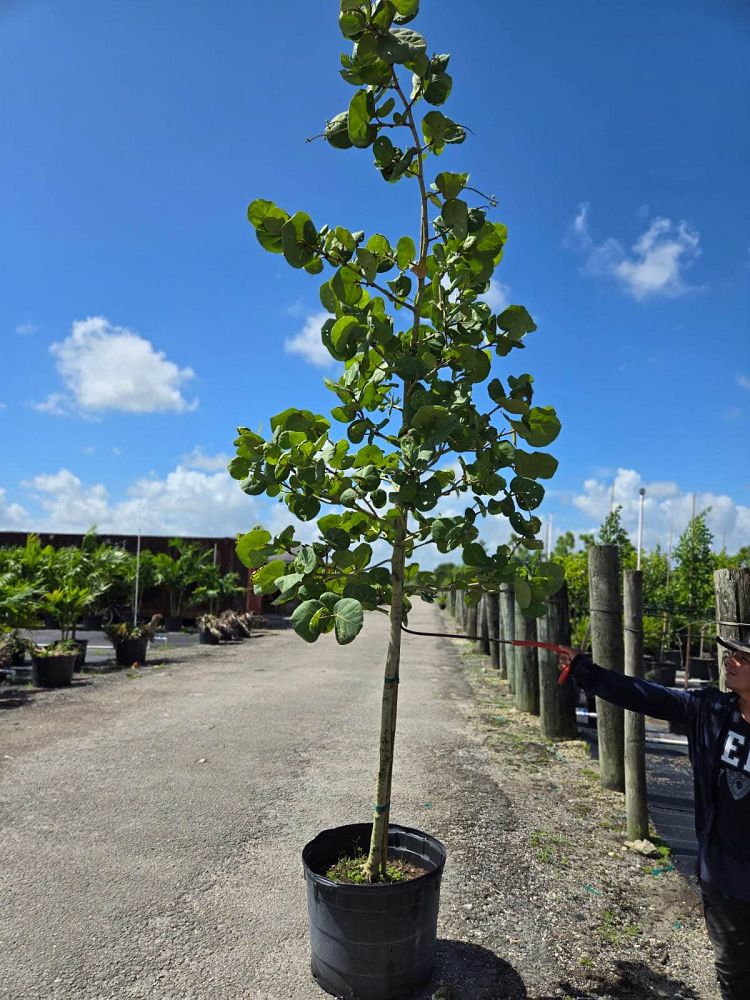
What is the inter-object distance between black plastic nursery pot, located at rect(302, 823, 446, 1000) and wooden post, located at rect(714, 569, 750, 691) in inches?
69.8

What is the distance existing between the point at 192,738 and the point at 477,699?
17.0ft

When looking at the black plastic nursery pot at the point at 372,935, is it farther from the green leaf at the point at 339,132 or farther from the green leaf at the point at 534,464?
the green leaf at the point at 339,132

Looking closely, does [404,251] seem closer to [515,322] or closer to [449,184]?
[449,184]

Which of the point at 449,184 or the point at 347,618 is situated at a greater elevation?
the point at 449,184

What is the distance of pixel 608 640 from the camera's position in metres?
6.01

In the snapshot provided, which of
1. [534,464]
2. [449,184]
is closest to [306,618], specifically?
[534,464]

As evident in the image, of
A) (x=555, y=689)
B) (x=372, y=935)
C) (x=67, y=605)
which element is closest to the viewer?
(x=372, y=935)

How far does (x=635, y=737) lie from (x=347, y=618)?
346cm

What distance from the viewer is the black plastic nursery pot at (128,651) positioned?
574 inches

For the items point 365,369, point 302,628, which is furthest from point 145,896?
point 365,369

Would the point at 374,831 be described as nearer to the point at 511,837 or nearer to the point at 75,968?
the point at 75,968

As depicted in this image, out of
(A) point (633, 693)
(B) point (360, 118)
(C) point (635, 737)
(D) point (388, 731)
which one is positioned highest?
(B) point (360, 118)

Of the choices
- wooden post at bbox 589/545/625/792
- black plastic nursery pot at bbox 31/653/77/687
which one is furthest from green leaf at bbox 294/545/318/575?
black plastic nursery pot at bbox 31/653/77/687

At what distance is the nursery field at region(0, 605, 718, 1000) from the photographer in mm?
3406
